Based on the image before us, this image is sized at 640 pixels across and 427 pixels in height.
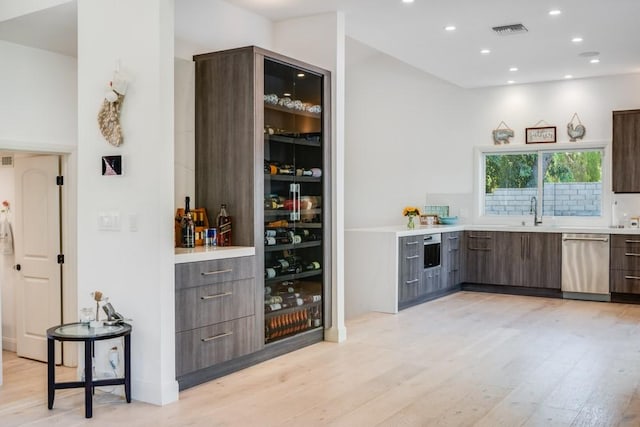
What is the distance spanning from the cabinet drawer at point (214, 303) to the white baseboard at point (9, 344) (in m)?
3.03

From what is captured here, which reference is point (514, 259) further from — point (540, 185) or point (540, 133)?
point (540, 133)

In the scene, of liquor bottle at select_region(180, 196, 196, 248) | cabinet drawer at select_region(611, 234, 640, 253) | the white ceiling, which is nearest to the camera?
liquor bottle at select_region(180, 196, 196, 248)

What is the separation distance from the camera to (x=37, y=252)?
19.2 ft

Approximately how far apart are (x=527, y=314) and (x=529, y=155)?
8.88 feet

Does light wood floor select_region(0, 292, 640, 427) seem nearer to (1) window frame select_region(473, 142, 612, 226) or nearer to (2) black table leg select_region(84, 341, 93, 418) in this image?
(2) black table leg select_region(84, 341, 93, 418)

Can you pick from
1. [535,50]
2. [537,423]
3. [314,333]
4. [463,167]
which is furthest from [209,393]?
[463,167]

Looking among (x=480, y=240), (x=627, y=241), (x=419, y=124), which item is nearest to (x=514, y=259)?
(x=480, y=240)

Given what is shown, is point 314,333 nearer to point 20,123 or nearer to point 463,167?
point 20,123

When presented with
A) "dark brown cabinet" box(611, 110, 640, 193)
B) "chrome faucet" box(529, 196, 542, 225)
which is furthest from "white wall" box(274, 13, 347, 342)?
"dark brown cabinet" box(611, 110, 640, 193)

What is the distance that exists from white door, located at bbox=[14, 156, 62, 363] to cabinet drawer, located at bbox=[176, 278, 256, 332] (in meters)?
2.21

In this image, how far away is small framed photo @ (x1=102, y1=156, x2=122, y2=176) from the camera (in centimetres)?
389

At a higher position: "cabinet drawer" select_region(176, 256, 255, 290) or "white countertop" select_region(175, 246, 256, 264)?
"white countertop" select_region(175, 246, 256, 264)

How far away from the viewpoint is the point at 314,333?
5.31 m

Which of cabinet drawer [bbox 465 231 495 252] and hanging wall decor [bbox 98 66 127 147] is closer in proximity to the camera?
hanging wall decor [bbox 98 66 127 147]
